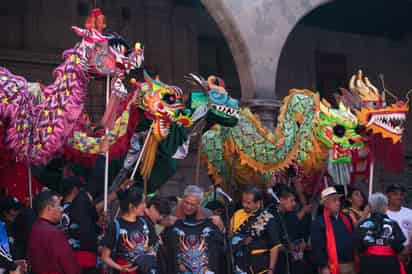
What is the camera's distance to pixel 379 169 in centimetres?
1705

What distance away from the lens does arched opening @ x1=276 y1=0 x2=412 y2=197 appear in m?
16.8

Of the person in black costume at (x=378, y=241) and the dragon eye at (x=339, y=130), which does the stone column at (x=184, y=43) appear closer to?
the dragon eye at (x=339, y=130)

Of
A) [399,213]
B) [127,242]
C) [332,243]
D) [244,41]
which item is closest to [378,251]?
[332,243]

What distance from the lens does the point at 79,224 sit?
869 cm

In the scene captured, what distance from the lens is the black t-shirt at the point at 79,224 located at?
8.69 m

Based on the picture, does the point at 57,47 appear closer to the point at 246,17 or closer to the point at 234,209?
the point at 246,17

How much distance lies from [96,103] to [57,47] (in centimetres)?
107

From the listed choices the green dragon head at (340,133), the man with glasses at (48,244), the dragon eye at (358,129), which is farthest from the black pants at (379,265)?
the man with glasses at (48,244)

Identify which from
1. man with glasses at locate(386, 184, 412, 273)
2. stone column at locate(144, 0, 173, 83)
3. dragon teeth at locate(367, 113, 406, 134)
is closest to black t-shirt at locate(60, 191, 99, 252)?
man with glasses at locate(386, 184, 412, 273)

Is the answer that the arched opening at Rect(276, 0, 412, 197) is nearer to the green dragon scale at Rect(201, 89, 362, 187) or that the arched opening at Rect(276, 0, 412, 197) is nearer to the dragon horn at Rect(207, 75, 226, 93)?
the green dragon scale at Rect(201, 89, 362, 187)

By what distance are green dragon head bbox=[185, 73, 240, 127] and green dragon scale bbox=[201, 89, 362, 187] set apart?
811 mm

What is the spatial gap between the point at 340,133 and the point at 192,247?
A: 3790 millimetres

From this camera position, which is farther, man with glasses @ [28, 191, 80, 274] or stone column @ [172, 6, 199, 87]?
stone column @ [172, 6, 199, 87]

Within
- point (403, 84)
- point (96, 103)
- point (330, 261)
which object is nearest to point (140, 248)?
point (330, 261)
